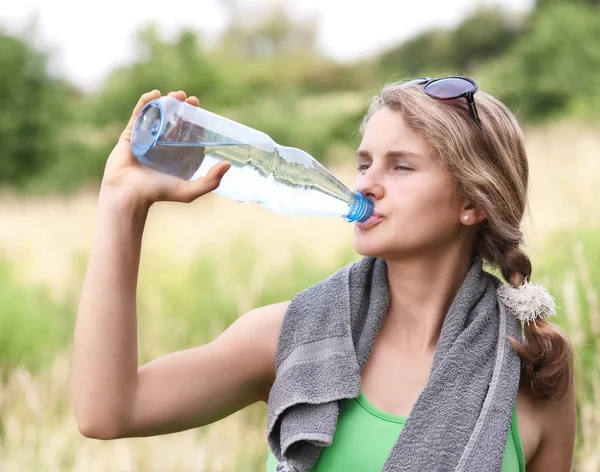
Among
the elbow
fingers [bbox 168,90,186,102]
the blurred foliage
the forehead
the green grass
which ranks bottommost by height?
the elbow

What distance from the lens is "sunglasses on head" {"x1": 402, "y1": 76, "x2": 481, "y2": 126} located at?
7.17 feet

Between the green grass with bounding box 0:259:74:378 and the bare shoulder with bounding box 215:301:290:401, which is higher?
the green grass with bounding box 0:259:74:378

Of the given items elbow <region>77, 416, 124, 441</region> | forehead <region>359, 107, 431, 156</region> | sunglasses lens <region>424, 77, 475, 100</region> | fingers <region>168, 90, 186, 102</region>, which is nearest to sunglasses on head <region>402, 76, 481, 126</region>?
sunglasses lens <region>424, 77, 475, 100</region>

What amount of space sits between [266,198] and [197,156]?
300 millimetres

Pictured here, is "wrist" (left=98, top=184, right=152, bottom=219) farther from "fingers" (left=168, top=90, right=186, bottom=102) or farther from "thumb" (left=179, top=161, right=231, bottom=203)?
"fingers" (left=168, top=90, right=186, bottom=102)

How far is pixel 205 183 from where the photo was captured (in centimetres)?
187

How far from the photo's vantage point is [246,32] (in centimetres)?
3591

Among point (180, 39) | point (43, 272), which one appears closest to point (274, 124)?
point (180, 39)

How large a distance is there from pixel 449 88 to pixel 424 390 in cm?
74

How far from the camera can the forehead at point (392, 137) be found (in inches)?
83.4

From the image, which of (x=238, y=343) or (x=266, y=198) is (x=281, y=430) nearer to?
(x=238, y=343)

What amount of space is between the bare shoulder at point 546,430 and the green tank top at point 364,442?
7 cm

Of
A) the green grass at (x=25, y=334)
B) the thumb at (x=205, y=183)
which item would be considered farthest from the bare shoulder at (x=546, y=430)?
the green grass at (x=25, y=334)

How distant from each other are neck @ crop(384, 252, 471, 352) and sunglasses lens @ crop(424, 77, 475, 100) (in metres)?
0.40
